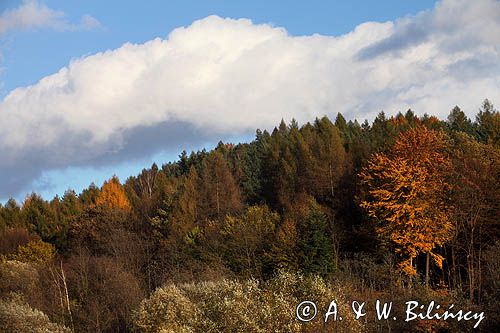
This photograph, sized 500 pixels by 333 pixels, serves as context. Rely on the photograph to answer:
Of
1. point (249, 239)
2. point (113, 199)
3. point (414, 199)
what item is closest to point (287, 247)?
point (249, 239)

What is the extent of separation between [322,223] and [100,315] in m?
22.0

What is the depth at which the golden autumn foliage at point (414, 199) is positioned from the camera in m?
48.4

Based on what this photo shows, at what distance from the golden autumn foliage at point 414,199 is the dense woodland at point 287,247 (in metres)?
0.13

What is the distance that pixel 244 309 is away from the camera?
3447cm

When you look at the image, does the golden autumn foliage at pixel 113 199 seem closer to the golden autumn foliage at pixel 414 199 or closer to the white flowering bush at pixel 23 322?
the white flowering bush at pixel 23 322

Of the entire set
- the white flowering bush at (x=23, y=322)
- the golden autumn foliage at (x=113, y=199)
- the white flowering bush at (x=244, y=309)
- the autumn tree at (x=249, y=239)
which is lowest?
the white flowering bush at (x=244, y=309)

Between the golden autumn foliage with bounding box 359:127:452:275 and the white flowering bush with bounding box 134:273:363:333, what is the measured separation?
12022mm

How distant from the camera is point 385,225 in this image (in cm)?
5184

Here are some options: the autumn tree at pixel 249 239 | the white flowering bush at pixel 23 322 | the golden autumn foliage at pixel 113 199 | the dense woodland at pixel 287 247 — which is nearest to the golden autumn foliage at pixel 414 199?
the dense woodland at pixel 287 247

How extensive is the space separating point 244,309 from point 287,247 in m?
26.1

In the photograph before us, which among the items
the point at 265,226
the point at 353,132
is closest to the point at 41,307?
the point at 265,226

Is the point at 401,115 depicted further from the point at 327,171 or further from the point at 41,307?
the point at 41,307

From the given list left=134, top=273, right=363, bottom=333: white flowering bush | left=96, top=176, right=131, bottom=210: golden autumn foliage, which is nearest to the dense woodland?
left=134, top=273, right=363, bottom=333: white flowering bush

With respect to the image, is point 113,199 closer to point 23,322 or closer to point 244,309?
point 23,322
